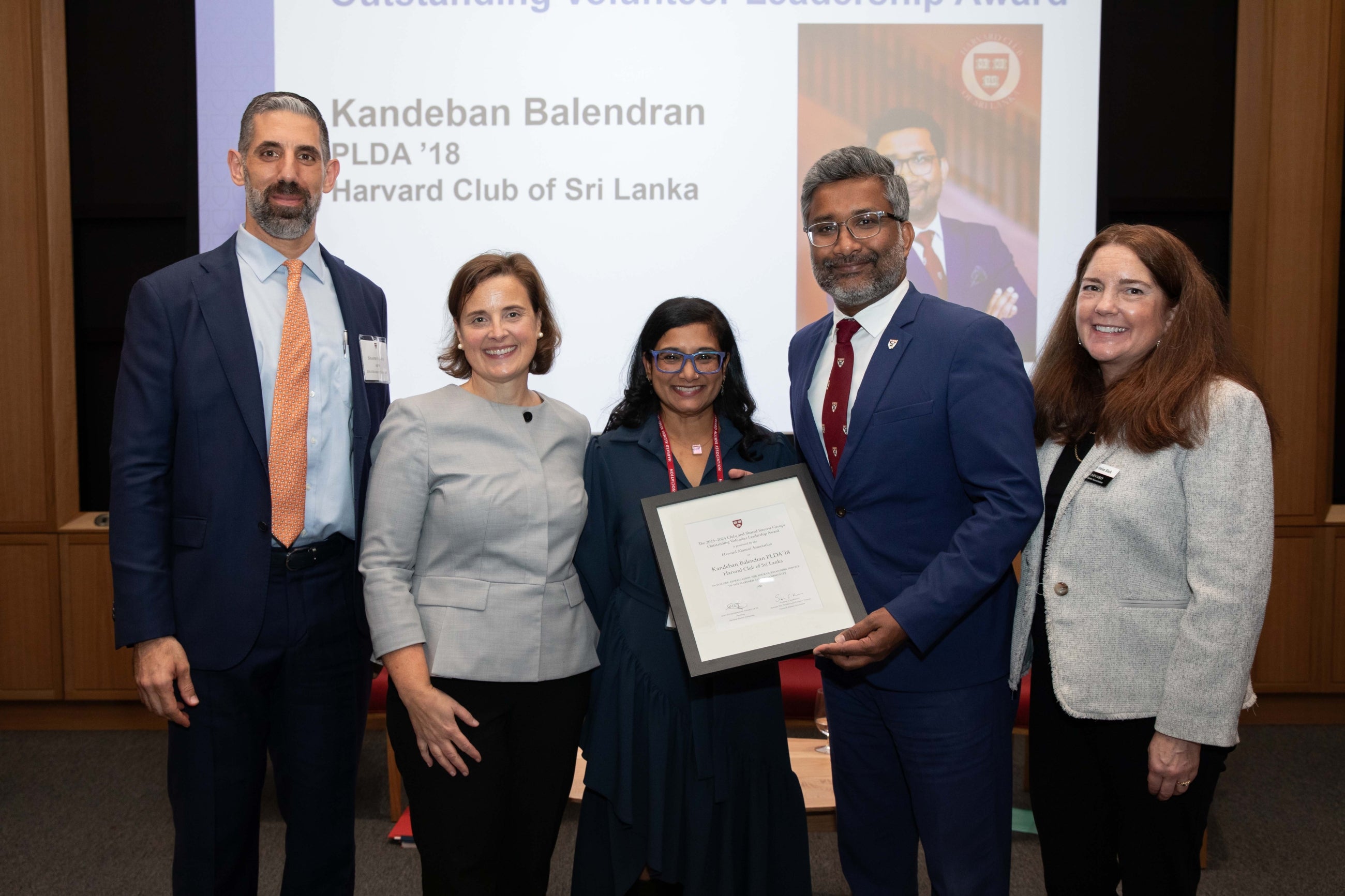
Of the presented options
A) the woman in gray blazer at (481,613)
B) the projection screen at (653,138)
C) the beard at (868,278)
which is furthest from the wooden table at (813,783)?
the projection screen at (653,138)

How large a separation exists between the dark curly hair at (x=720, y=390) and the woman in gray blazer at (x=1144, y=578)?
655 millimetres

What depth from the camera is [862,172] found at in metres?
1.92

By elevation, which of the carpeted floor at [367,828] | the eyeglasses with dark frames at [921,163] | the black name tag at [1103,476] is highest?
the eyeglasses with dark frames at [921,163]

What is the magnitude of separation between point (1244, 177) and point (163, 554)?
476 centimetres

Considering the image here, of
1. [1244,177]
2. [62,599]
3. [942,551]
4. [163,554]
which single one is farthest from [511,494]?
[1244,177]

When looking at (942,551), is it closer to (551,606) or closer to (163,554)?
(551,606)

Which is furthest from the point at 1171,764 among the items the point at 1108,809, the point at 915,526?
the point at 915,526

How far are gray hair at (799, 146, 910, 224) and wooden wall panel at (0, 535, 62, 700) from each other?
166 inches

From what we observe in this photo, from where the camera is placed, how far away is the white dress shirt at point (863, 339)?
6.43ft

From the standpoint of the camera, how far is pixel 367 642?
214 centimetres

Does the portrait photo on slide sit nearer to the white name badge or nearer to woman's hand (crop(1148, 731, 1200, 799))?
the white name badge

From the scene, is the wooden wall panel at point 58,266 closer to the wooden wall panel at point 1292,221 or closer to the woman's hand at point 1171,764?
the woman's hand at point 1171,764

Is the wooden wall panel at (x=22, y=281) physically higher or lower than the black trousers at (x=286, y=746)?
higher

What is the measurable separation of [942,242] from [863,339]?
2.31 m
